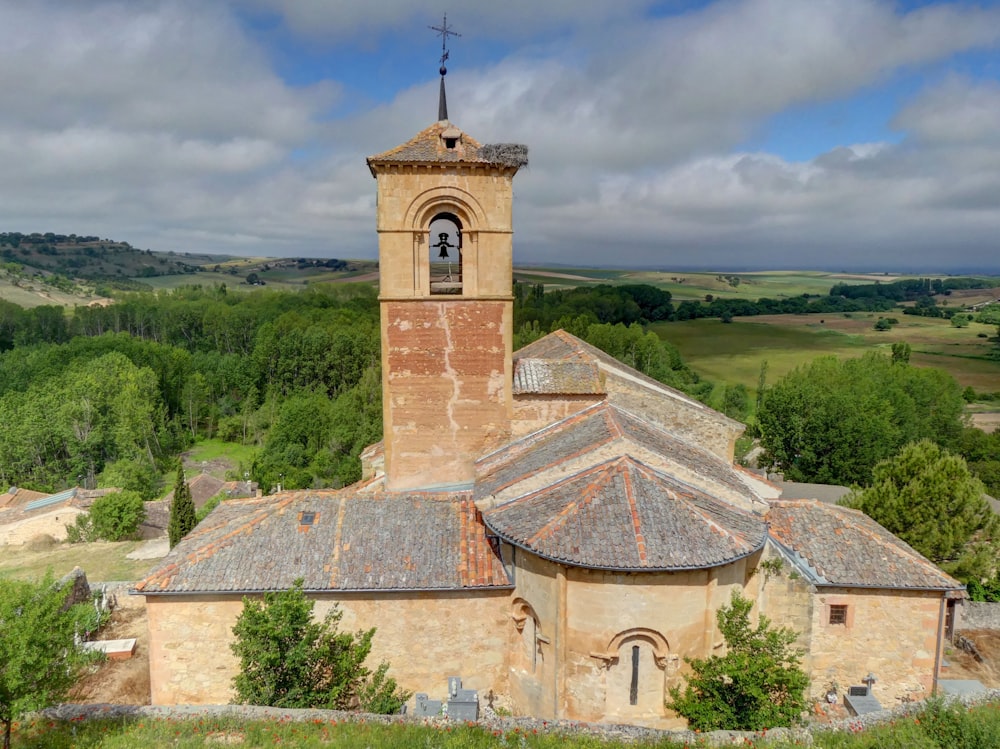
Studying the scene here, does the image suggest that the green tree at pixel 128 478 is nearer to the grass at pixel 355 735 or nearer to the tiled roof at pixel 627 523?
the grass at pixel 355 735

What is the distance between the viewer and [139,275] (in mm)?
171875

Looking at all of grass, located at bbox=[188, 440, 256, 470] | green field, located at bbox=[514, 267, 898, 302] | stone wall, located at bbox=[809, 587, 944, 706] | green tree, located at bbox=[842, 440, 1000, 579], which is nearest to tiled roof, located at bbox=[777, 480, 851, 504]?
green tree, located at bbox=[842, 440, 1000, 579]

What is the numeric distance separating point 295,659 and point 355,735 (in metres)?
1.97

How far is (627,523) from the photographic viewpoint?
12.9 metres

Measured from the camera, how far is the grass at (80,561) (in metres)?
26.2

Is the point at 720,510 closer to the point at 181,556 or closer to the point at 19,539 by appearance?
the point at 181,556

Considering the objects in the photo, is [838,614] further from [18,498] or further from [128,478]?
[18,498]

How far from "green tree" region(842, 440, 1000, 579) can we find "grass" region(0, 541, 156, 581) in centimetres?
2998

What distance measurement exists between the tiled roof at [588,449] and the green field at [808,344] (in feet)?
181

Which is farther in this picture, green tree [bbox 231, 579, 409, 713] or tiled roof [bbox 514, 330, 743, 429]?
tiled roof [bbox 514, 330, 743, 429]

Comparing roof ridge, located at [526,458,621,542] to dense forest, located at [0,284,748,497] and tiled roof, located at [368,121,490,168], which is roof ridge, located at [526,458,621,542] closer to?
tiled roof, located at [368,121,490,168]

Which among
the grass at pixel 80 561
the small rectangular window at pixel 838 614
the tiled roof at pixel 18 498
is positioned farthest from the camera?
the tiled roof at pixel 18 498

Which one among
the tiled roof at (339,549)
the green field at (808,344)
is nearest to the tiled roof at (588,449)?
the tiled roof at (339,549)

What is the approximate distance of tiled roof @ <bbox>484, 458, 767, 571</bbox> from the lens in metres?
12.2
